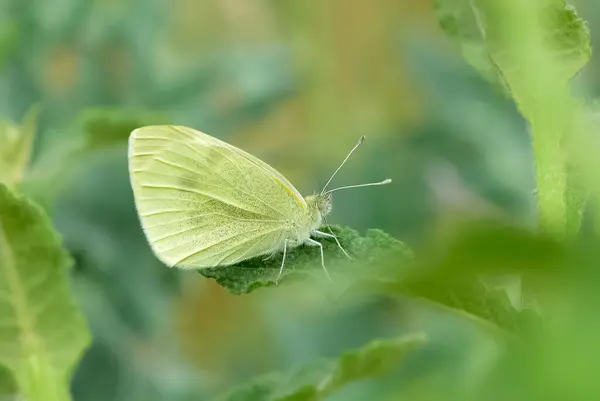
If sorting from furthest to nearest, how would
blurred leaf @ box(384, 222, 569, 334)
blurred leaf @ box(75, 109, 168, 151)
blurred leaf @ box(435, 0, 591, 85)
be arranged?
blurred leaf @ box(75, 109, 168, 151) < blurred leaf @ box(435, 0, 591, 85) < blurred leaf @ box(384, 222, 569, 334)

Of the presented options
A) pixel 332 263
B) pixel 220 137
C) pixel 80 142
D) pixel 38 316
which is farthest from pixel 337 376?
pixel 220 137

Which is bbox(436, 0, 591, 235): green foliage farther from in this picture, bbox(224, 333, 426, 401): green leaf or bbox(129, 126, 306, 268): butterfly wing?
bbox(129, 126, 306, 268): butterfly wing

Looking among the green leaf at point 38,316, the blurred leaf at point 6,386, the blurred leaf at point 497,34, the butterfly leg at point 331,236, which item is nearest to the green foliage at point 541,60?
the blurred leaf at point 497,34

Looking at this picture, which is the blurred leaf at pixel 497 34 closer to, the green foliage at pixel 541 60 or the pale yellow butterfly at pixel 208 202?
the green foliage at pixel 541 60

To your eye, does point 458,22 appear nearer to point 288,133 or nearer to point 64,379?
point 64,379

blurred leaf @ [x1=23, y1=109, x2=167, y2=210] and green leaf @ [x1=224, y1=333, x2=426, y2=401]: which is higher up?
blurred leaf @ [x1=23, y1=109, x2=167, y2=210]

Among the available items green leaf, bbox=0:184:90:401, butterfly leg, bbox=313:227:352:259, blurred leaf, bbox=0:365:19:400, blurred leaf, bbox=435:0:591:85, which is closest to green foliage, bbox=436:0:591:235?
blurred leaf, bbox=435:0:591:85

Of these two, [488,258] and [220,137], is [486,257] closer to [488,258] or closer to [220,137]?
[488,258]
